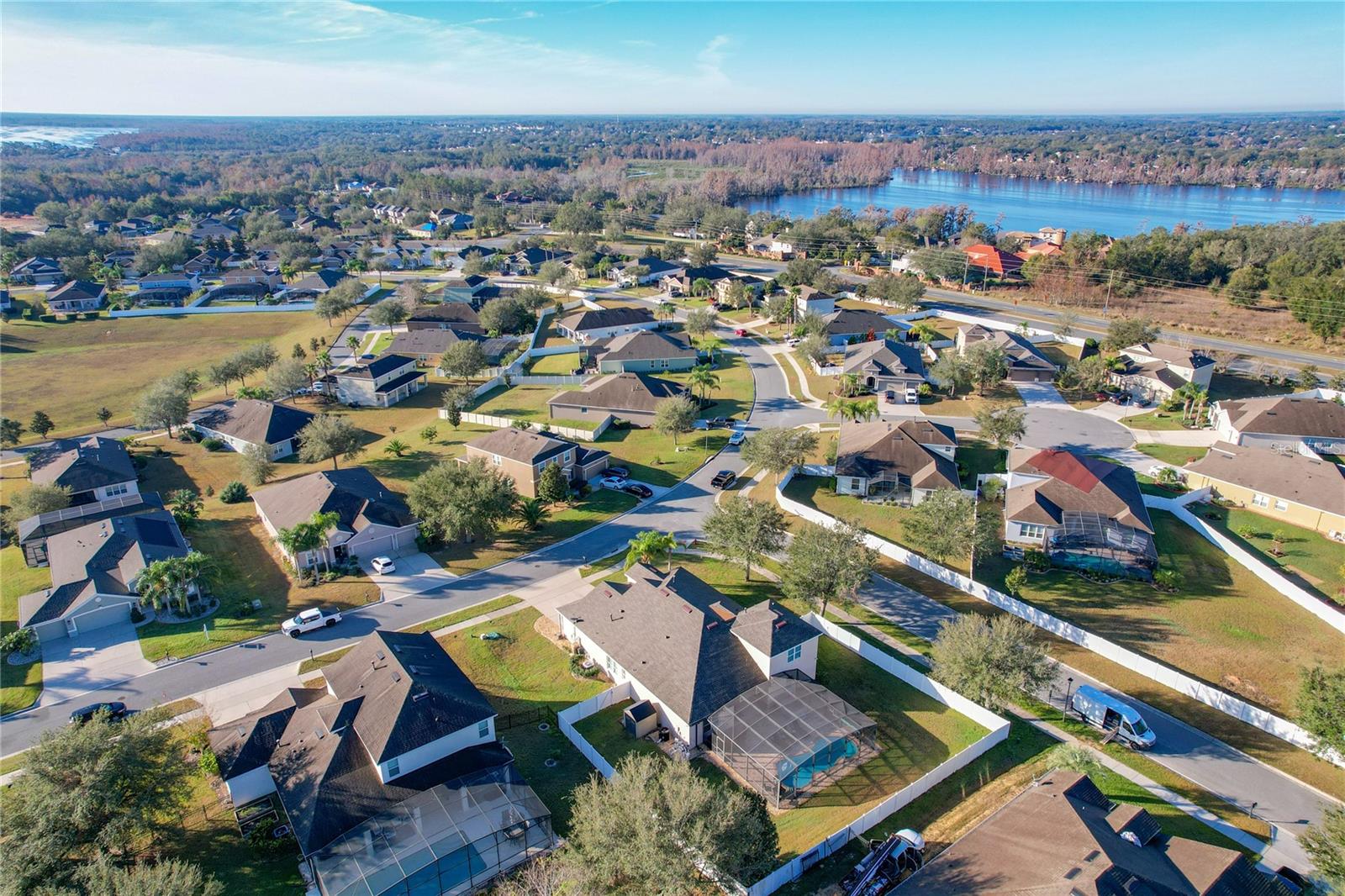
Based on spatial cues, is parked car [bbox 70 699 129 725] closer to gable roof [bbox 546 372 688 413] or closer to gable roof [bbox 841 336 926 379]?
gable roof [bbox 546 372 688 413]

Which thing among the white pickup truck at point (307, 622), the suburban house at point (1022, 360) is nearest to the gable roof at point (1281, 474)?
the suburban house at point (1022, 360)

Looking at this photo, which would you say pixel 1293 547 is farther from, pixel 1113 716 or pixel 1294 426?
pixel 1113 716

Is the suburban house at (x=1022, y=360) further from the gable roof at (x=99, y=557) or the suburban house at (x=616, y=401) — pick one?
the gable roof at (x=99, y=557)

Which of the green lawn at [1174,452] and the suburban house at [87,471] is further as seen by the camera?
the green lawn at [1174,452]

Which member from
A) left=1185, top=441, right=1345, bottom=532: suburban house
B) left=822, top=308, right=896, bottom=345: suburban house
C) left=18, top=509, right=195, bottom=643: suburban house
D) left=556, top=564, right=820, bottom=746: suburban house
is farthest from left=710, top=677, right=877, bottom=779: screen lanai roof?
left=822, top=308, right=896, bottom=345: suburban house

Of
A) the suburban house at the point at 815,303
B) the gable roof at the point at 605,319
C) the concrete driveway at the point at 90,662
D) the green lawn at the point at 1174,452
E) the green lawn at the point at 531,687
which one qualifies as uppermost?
the suburban house at the point at 815,303

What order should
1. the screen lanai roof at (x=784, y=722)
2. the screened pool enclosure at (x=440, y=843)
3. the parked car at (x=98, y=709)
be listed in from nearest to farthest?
the screened pool enclosure at (x=440, y=843) → the screen lanai roof at (x=784, y=722) → the parked car at (x=98, y=709)
